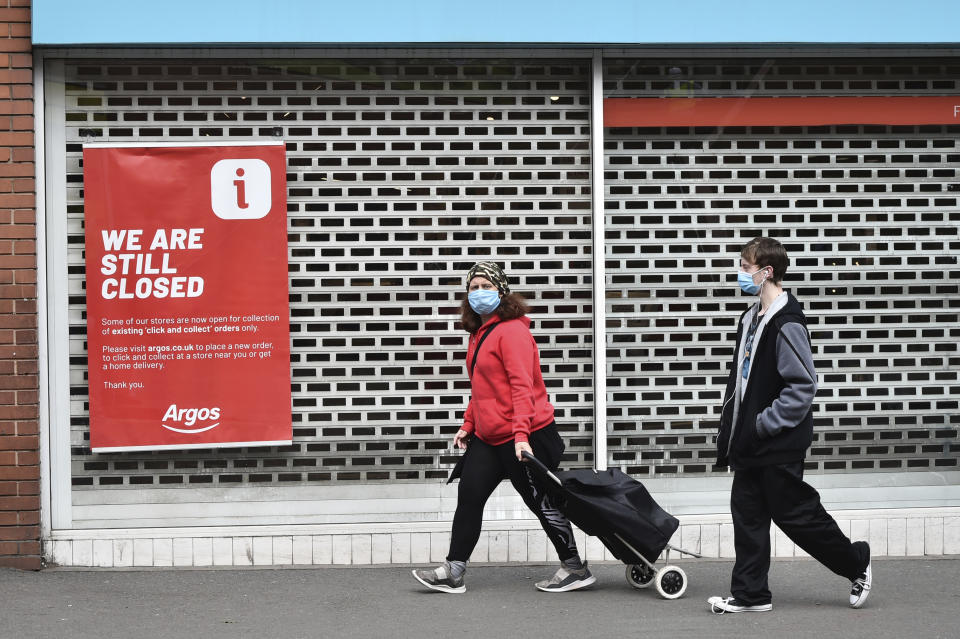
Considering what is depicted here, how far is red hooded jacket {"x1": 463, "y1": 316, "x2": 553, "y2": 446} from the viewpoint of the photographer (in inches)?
227

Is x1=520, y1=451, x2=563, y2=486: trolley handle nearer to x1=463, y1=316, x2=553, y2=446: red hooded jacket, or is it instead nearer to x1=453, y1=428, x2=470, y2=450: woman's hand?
x1=463, y1=316, x2=553, y2=446: red hooded jacket

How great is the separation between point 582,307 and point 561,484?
1.71m

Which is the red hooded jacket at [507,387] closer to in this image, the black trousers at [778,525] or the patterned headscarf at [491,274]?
the patterned headscarf at [491,274]

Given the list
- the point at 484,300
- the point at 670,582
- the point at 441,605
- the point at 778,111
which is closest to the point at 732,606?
the point at 670,582

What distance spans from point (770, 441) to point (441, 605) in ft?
6.33

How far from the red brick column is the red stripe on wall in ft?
11.7

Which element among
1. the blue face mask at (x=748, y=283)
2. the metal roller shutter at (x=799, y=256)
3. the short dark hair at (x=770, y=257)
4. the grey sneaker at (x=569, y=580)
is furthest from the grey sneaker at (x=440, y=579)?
the short dark hair at (x=770, y=257)

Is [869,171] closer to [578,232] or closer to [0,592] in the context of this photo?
[578,232]

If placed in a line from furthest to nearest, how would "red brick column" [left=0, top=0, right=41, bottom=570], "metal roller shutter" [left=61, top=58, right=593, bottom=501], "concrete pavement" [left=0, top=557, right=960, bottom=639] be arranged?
"metal roller shutter" [left=61, top=58, right=593, bottom=501] → "red brick column" [left=0, top=0, right=41, bottom=570] → "concrete pavement" [left=0, top=557, right=960, bottom=639]

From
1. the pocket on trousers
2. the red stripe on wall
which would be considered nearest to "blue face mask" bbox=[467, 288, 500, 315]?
the pocket on trousers

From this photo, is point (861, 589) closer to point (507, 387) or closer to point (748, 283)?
point (748, 283)

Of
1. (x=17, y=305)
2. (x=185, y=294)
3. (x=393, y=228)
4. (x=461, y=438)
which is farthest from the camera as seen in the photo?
(x=393, y=228)

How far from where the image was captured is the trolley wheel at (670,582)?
19.3 feet

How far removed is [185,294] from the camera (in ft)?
22.6
